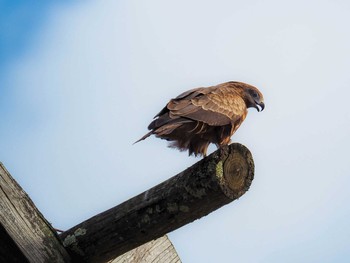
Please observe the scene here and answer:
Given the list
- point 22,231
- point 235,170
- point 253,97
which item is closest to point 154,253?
point 22,231

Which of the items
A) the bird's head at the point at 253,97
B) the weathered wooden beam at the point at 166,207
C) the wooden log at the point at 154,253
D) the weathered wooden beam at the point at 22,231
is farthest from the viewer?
the bird's head at the point at 253,97

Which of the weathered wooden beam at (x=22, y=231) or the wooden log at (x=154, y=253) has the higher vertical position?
the weathered wooden beam at (x=22, y=231)

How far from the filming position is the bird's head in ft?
19.2

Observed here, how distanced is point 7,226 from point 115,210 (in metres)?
0.61

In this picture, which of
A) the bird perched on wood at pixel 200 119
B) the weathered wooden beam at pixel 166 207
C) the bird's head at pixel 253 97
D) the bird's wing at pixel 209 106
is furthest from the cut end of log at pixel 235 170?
the bird's head at pixel 253 97

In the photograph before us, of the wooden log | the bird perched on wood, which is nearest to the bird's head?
the bird perched on wood

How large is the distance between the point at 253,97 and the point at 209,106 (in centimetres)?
132

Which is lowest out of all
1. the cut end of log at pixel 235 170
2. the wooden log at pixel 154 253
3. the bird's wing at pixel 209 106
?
A: the wooden log at pixel 154 253

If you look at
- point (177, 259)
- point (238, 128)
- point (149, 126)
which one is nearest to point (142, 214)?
point (177, 259)

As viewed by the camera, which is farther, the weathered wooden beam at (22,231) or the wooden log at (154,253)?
the wooden log at (154,253)

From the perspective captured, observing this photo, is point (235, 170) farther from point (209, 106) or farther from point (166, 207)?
point (209, 106)

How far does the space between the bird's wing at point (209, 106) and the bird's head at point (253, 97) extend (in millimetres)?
477

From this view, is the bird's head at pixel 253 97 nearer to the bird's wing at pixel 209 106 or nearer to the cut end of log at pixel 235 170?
the bird's wing at pixel 209 106

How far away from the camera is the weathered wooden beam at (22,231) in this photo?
3.07 meters
